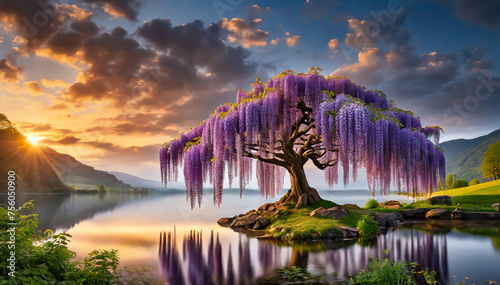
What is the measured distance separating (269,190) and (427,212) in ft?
40.2

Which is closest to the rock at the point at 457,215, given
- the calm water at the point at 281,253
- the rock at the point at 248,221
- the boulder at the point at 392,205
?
the boulder at the point at 392,205

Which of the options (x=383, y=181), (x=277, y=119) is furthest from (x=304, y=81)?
(x=383, y=181)

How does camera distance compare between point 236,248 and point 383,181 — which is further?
point 383,181

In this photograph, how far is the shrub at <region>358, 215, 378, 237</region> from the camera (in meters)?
13.7

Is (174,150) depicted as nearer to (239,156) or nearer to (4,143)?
(239,156)

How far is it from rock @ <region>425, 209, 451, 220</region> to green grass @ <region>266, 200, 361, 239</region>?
9203mm

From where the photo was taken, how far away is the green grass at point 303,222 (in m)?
13.3

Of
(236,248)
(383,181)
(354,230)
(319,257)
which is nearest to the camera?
(319,257)

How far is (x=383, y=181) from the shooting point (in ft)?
42.0

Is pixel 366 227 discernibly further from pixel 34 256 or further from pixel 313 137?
pixel 34 256

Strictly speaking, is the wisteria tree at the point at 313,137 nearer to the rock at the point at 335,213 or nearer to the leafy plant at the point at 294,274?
the rock at the point at 335,213

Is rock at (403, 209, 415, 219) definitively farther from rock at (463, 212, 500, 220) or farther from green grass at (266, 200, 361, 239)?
green grass at (266, 200, 361, 239)

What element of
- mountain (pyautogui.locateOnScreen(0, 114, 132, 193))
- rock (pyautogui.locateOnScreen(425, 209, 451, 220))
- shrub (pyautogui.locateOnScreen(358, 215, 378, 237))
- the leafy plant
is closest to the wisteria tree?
shrub (pyautogui.locateOnScreen(358, 215, 378, 237))

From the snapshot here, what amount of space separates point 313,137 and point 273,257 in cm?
924
